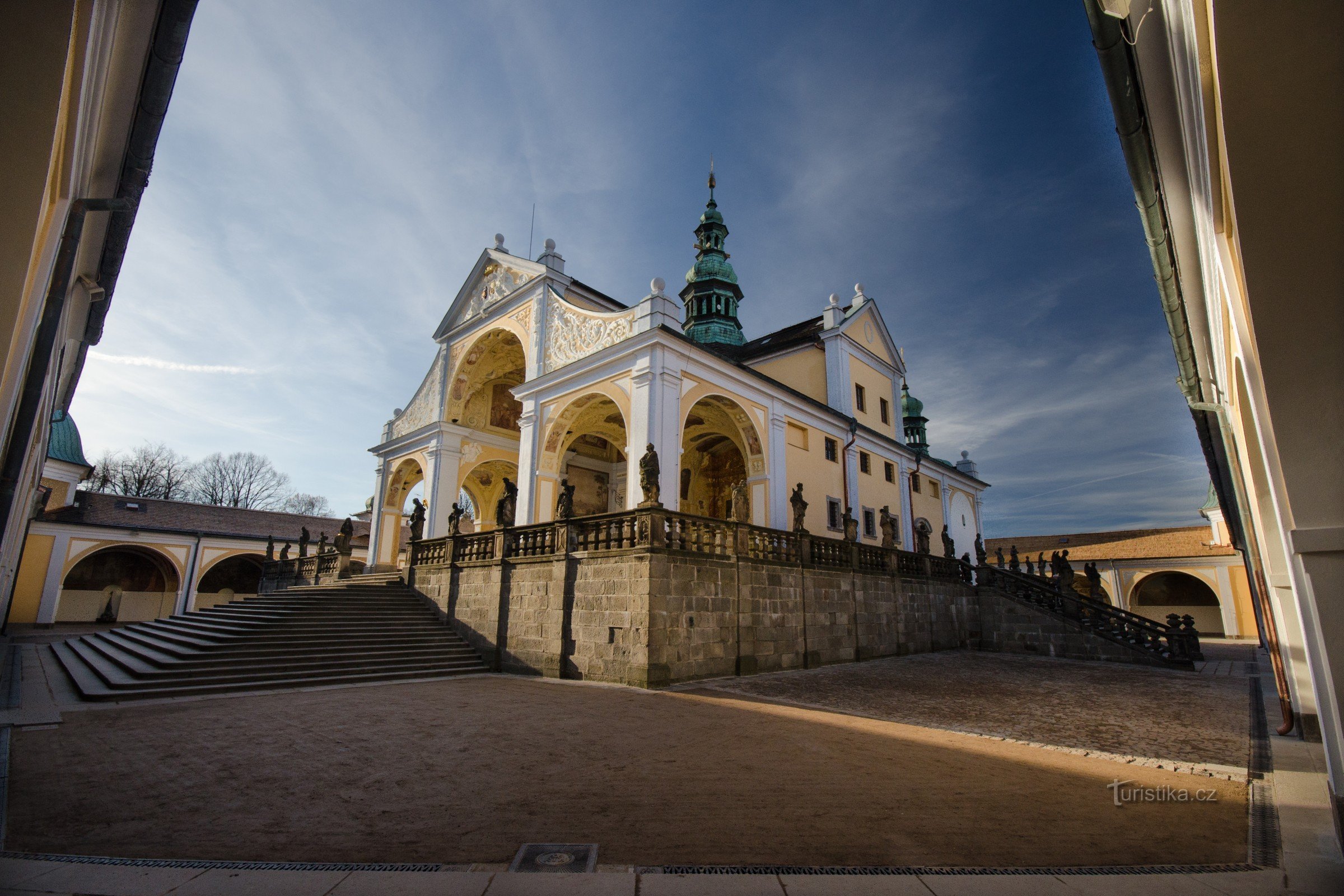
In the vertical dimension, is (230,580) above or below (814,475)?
below

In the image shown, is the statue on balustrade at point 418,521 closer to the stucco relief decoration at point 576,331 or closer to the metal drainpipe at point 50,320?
the stucco relief decoration at point 576,331

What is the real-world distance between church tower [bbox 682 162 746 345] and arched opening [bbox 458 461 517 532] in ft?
36.8

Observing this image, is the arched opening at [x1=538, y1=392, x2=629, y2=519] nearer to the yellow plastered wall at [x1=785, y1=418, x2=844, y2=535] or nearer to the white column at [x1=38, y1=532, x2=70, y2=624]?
the yellow plastered wall at [x1=785, y1=418, x2=844, y2=535]

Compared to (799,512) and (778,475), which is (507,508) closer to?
(799,512)

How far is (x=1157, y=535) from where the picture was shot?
37.2m

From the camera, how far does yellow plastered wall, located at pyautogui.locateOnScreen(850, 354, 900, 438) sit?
25953 millimetres

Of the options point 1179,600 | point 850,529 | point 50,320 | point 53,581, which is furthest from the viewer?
point 1179,600

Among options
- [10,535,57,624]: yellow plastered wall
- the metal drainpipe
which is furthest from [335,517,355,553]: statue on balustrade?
the metal drainpipe

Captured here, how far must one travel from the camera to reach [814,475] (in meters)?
21.6

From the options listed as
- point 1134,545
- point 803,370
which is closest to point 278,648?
point 803,370

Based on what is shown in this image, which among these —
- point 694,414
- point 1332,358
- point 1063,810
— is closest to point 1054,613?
point 694,414

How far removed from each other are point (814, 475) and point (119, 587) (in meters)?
36.1

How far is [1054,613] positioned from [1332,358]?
18652 millimetres

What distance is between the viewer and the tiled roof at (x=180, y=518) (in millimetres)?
30172
